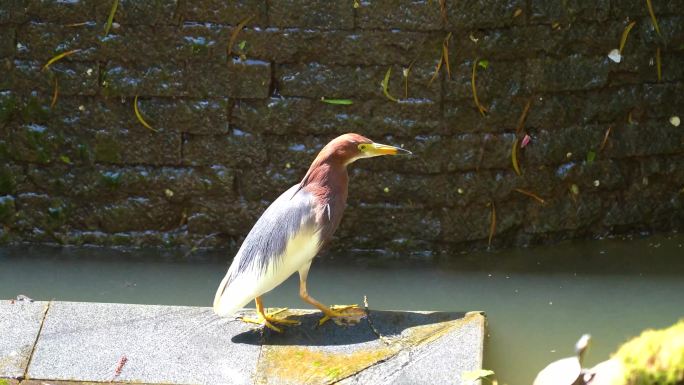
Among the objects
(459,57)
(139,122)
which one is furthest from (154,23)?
(459,57)

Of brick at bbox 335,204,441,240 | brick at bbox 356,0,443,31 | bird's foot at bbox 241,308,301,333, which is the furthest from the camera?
brick at bbox 335,204,441,240

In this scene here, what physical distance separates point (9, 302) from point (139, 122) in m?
1.22

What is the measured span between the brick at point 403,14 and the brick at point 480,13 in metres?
0.06

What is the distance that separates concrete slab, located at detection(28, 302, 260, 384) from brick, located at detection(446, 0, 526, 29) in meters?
1.71

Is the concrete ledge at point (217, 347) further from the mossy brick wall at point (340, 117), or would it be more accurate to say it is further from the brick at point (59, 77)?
the brick at point (59, 77)

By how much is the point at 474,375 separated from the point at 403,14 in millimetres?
1795

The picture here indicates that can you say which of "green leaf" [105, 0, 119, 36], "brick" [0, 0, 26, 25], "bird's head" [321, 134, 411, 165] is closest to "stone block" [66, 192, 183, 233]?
"green leaf" [105, 0, 119, 36]

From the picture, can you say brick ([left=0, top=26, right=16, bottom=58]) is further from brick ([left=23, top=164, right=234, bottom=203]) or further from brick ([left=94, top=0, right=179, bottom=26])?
brick ([left=23, top=164, right=234, bottom=203])

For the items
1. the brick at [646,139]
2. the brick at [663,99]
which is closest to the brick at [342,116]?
the brick at [646,139]

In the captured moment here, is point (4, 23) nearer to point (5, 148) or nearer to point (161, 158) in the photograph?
point (5, 148)

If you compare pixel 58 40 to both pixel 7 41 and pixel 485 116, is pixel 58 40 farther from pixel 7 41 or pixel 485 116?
pixel 485 116

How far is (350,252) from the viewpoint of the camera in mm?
4684

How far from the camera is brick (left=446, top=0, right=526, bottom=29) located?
4.30 meters

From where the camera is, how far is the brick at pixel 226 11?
435 centimetres
